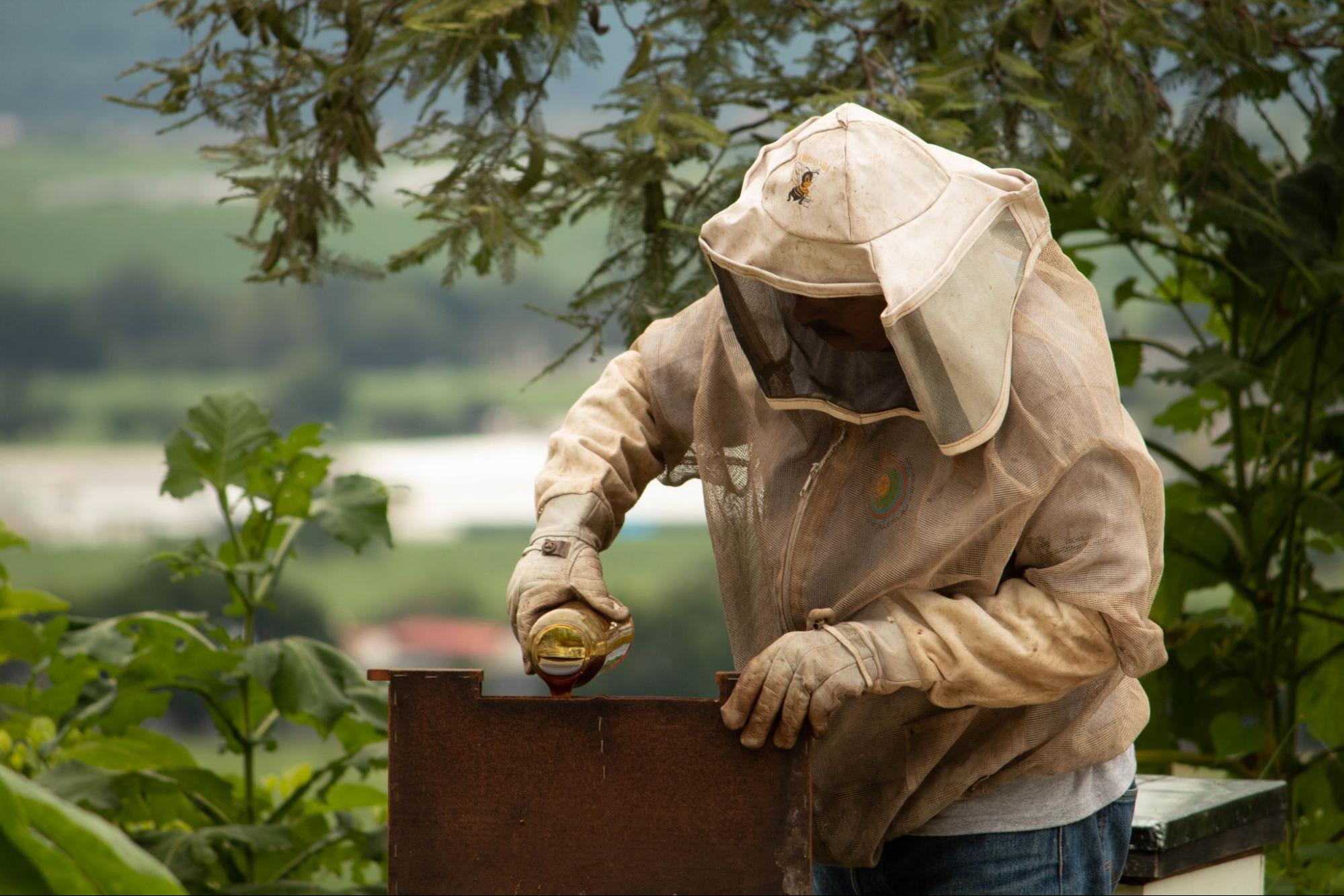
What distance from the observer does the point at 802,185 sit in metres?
1.24

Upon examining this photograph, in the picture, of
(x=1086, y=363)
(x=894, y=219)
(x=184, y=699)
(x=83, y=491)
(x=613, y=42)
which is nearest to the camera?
(x=894, y=219)

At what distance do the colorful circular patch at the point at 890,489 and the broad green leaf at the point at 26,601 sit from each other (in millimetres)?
2131

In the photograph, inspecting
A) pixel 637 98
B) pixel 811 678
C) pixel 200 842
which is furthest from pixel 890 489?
pixel 200 842

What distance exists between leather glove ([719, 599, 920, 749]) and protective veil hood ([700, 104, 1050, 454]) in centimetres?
21

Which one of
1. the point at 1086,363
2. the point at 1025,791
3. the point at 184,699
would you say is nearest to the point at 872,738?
the point at 1025,791

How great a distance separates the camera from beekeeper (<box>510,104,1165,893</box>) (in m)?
1.23

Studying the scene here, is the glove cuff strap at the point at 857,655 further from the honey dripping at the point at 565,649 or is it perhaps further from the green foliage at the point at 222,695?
the green foliage at the point at 222,695

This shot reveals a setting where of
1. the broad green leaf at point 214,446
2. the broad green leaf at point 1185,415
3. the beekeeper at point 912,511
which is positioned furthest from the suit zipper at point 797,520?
Answer: the broad green leaf at point 1185,415

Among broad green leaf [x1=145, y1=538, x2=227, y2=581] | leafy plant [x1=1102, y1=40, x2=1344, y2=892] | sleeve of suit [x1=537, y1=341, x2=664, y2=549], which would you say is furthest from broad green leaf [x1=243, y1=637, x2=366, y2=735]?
leafy plant [x1=1102, y1=40, x2=1344, y2=892]

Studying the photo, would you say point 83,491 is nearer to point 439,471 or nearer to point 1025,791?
A: point 439,471

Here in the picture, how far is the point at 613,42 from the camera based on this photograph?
8.59 ft

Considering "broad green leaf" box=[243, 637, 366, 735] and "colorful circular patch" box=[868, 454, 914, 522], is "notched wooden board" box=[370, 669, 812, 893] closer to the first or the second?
"colorful circular patch" box=[868, 454, 914, 522]

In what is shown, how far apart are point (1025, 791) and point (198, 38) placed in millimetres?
2251

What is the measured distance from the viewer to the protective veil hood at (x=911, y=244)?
120 centimetres
